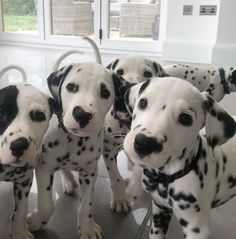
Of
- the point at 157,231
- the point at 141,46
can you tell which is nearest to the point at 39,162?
the point at 157,231

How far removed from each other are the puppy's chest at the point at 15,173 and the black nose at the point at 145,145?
1.54 ft

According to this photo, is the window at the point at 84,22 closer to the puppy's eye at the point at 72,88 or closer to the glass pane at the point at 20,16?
the glass pane at the point at 20,16

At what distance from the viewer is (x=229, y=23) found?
4.48 meters

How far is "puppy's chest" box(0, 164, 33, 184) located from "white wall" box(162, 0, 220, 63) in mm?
3777

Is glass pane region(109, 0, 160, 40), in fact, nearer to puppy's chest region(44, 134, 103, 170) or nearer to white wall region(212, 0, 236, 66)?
white wall region(212, 0, 236, 66)

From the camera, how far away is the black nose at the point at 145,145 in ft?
3.19

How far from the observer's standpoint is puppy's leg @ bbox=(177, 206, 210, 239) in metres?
1.14

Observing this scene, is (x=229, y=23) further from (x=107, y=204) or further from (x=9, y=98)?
(x=9, y=98)

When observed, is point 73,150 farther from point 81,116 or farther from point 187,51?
point 187,51

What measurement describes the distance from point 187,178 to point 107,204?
729 millimetres

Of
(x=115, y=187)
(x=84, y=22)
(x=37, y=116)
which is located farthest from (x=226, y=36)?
(x=37, y=116)

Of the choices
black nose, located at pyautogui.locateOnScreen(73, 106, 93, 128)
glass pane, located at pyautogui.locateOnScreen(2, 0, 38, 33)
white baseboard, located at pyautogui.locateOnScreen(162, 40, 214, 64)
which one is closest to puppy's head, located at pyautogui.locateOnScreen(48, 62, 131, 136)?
black nose, located at pyautogui.locateOnScreen(73, 106, 93, 128)

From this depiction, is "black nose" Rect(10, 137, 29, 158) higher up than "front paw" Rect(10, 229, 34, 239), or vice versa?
"black nose" Rect(10, 137, 29, 158)

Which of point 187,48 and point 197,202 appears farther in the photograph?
point 187,48
